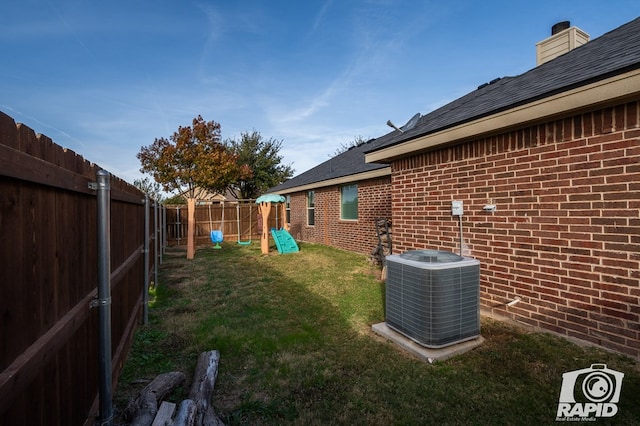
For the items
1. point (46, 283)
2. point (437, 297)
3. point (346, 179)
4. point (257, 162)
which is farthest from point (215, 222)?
point (257, 162)

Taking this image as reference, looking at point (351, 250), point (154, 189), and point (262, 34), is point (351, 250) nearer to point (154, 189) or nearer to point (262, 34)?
point (262, 34)

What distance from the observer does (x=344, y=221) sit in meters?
11.2

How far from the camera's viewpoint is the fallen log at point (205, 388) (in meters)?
2.17

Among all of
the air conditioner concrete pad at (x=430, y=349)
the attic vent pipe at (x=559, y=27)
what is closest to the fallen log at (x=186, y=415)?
the air conditioner concrete pad at (x=430, y=349)

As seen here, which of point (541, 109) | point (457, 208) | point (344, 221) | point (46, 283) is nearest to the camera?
point (46, 283)

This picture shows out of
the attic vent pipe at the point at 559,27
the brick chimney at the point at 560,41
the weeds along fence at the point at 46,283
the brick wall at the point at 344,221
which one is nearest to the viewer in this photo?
the weeds along fence at the point at 46,283

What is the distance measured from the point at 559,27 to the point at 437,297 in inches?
302

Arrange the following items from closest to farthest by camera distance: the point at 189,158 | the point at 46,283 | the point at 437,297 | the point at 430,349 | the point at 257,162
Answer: the point at 46,283
the point at 437,297
the point at 430,349
the point at 189,158
the point at 257,162

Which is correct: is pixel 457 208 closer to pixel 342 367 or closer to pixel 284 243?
pixel 342 367

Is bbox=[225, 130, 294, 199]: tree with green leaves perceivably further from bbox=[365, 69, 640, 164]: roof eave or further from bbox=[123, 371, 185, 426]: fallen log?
bbox=[123, 371, 185, 426]: fallen log

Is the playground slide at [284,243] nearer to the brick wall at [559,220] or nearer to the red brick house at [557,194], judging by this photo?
Result: the red brick house at [557,194]

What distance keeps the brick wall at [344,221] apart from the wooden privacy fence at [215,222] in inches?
56.7

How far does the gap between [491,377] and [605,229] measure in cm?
200

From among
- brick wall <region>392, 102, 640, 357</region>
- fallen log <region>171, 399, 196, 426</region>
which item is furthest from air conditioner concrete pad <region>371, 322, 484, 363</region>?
fallen log <region>171, 399, 196, 426</region>
